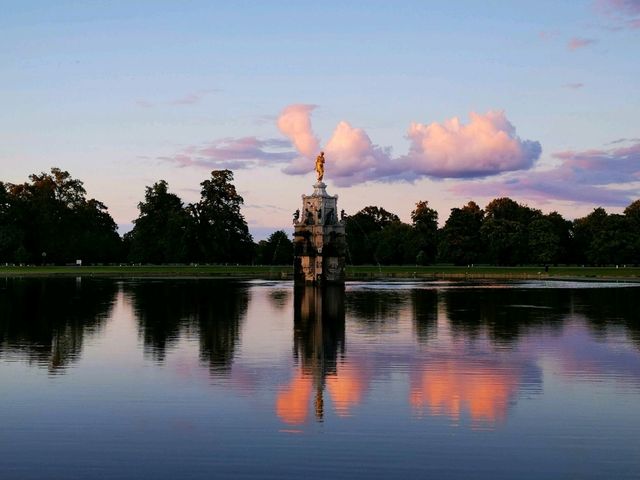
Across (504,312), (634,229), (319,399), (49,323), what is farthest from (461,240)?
(319,399)

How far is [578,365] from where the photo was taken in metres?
20.9

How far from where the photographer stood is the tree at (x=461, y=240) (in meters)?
137

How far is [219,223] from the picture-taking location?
434 ft

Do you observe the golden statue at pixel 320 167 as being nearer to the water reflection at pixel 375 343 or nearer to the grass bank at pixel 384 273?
the grass bank at pixel 384 273

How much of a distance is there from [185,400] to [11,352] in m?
9.43

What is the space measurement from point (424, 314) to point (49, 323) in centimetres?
1703

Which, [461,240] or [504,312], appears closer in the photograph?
[504,312]

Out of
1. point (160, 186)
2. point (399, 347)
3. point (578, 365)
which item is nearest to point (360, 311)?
point (399, 347)

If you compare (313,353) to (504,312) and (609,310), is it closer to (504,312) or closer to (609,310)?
(504,312)

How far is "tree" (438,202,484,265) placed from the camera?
137m

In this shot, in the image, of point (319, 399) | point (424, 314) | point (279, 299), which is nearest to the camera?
point (319, 399)

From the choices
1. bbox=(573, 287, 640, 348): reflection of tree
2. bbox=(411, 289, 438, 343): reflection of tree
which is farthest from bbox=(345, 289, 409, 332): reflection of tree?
bbox=(573, 287, 640, 348): reflection of tree

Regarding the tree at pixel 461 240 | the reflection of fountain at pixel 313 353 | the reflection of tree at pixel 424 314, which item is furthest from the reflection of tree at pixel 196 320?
the tree at pixel 461 240

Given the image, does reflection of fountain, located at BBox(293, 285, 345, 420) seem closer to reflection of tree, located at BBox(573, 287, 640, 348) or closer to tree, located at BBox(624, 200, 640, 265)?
reflection of tree, located at BBox(573, 287, 640, 348)
